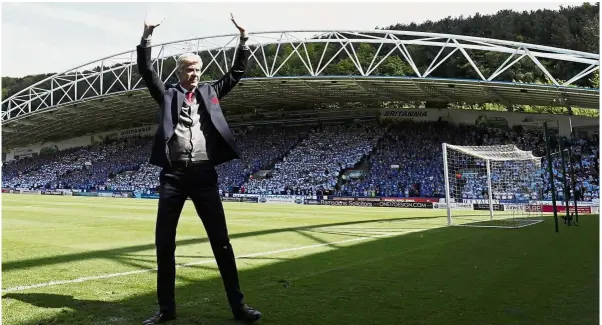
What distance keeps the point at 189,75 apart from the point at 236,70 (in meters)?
0.47

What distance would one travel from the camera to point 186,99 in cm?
400

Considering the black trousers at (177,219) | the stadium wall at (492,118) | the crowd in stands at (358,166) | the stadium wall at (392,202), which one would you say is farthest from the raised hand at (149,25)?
the stadium wall at (492,118)

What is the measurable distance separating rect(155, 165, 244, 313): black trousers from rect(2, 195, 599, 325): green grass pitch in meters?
0.26

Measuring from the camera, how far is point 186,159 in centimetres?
390

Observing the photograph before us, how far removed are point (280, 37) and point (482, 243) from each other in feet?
80.5

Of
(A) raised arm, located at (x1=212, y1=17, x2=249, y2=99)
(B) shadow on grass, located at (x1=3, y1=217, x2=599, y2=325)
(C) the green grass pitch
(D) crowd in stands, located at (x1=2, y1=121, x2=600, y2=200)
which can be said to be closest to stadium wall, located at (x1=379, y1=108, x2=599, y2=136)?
(D) crowd in stands, located at (x1=2, y1=121, x2=600, y2=200)

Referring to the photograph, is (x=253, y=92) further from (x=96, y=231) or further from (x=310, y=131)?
(x=96, y=231)

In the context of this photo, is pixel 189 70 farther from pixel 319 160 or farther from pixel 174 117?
pixel 319 160

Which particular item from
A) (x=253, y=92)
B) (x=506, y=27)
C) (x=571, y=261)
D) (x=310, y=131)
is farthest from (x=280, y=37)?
(x=506, y=27)

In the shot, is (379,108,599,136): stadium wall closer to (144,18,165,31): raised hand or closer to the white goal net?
the white goal net

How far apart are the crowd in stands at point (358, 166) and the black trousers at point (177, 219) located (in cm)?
2182

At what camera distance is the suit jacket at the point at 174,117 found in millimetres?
3854

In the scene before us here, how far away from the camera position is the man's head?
3.99 meters

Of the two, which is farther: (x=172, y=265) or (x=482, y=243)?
(x=482, y=243)
